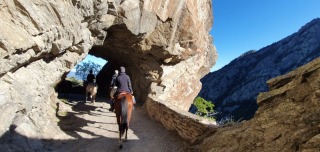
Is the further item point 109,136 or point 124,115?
point 109,136

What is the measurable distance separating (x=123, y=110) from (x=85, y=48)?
5.17 meters

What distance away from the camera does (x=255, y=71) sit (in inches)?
3465

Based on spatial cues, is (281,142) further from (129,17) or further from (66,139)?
(129,17)

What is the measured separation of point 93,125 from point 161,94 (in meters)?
7.45

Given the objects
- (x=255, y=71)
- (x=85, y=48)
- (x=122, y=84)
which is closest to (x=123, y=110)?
(x=122, y=84)

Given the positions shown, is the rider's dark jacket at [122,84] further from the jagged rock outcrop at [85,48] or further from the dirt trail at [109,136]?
the jagged rock outcrop at [85,48]

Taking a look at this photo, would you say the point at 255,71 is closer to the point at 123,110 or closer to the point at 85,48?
the point at 85,48

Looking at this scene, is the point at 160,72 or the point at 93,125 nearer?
the point at 93,125

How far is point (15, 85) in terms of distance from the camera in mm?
7590

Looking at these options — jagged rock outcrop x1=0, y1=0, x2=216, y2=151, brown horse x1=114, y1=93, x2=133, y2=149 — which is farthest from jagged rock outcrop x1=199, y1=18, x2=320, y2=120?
brown horse x1=114, y1=93, x2=133, y2=149

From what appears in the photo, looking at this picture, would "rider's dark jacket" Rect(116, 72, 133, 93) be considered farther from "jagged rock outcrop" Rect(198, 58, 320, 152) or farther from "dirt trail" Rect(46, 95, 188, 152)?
"jagged rock outcrop" Rect(198, 58, 320, 152)

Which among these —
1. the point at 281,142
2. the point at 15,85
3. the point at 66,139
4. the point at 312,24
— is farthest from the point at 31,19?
the point at 312,24

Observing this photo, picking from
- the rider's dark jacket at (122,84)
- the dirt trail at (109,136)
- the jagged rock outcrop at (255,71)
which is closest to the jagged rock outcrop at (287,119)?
the dirt trail at (109,136)

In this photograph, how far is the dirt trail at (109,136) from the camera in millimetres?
8594
